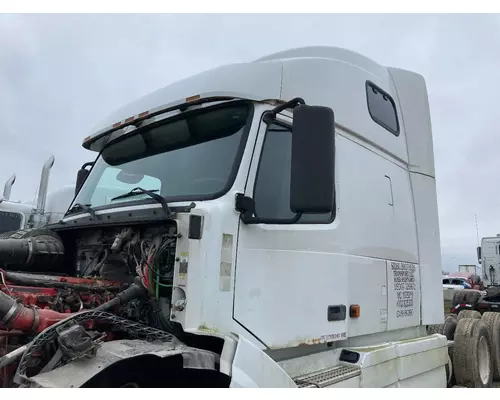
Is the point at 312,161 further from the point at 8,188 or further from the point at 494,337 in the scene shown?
the point at 8,188

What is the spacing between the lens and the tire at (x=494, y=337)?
613 cm

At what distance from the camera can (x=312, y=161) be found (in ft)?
8.63

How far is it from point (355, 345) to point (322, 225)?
106 cm

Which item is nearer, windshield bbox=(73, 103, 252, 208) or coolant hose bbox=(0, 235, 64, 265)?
windshield bbox=(73, 103, 252, 208)

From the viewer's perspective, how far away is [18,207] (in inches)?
396

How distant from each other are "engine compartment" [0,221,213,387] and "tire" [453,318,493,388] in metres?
4.16

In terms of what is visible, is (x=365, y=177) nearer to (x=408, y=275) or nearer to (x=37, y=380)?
(x=408, y=275)

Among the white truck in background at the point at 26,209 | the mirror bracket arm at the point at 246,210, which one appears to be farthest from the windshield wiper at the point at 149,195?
the white truck in background at the point at 26,209

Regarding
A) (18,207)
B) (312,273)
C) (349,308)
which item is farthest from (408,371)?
(18,207)

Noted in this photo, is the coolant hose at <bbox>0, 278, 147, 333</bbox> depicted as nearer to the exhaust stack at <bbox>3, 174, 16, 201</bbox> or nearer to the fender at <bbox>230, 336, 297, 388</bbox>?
the fender at <bbox>230, 336, 297, 388</bbox>

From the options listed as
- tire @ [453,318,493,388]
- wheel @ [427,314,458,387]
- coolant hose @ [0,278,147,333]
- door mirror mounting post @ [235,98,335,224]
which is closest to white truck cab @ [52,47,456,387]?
door mirror mounting post @ [235,98,335,224]

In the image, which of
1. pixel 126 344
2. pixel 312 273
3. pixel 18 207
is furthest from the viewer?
pixel 18 207

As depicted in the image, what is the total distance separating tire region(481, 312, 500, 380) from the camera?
6.13m

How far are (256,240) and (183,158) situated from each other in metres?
0.83
